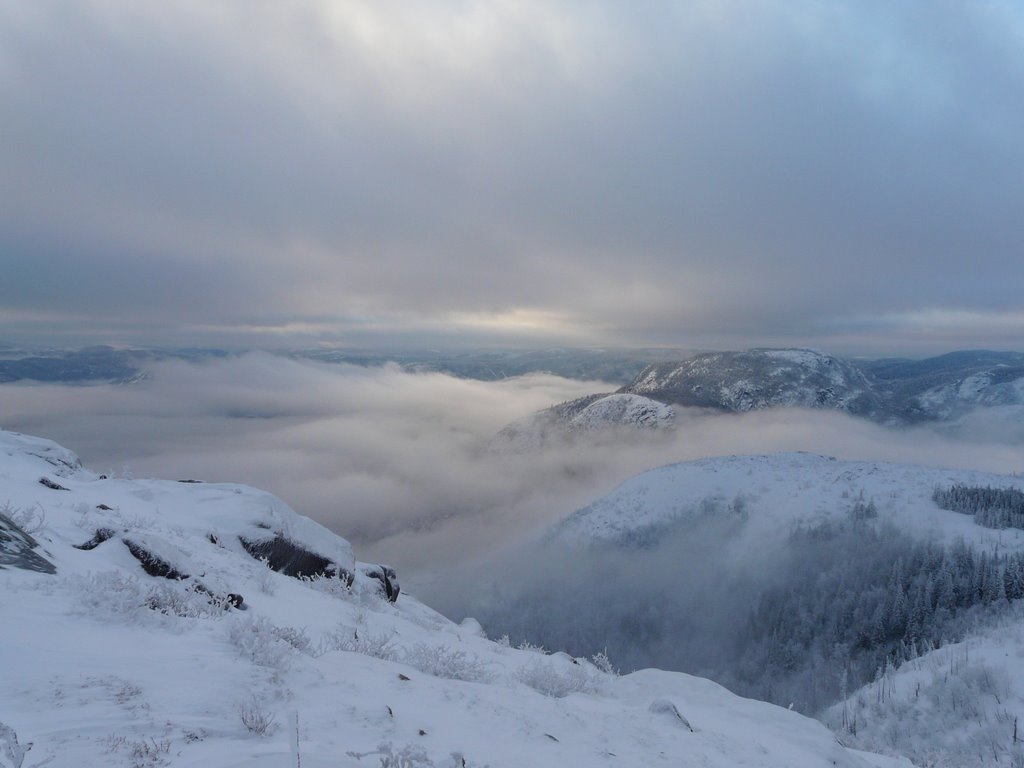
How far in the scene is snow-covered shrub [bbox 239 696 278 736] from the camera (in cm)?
619

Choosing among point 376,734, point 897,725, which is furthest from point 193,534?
point 897,725

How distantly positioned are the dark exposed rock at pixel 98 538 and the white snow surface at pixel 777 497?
12783cm

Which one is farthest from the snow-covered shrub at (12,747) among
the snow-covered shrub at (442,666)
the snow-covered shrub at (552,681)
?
the snow-covered shrub at (552,681)

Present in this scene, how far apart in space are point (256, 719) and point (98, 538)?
11621 mm

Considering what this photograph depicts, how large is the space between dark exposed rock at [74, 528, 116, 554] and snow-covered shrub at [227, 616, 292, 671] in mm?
7413

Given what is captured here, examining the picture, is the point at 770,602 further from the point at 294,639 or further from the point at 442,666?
the point at 294,639

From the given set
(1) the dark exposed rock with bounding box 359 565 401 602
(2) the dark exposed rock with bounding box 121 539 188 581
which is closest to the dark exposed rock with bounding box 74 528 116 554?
(2) the dark exposed rock with bounding box 121 539 188 581

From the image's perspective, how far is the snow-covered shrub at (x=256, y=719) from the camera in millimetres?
6191

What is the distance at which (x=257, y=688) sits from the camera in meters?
7.45

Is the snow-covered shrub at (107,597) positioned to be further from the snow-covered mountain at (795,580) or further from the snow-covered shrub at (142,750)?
the snow-covered mountain at (795,580)

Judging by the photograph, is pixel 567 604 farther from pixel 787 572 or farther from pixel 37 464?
pixel 37 464

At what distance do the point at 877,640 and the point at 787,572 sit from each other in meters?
23.5

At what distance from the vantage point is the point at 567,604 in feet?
385

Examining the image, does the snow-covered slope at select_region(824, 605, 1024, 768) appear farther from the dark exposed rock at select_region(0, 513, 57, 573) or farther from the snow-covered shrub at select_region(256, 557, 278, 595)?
the dark exposed rock at select_region(0, 513, 57, 573)
